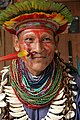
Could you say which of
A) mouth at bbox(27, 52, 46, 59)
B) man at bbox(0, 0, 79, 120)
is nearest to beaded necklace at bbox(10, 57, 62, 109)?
man at bbox(0, 0, 79, 120)

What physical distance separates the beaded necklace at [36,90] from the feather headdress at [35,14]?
165 mm

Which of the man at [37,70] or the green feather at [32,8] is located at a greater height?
the green feather at [32,8]

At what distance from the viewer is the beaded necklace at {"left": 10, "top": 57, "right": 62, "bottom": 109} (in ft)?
3.75

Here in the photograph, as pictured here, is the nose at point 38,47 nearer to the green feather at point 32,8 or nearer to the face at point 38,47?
the face at point 38,47

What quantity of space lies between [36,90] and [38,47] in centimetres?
16

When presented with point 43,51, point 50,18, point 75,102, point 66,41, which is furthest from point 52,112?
point 66,41

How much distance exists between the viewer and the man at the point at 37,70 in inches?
43.5

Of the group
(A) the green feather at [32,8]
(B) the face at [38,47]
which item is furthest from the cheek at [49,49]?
(A) the green feather at [32,8]

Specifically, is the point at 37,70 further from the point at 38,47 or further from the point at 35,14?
the point at 35,14

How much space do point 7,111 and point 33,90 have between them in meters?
0.12

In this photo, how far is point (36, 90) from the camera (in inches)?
45.3

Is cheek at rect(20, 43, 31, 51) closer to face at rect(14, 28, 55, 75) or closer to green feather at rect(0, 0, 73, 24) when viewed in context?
face at rect(14, 28, 55, 75)

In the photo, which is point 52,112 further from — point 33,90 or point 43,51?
point 43,51

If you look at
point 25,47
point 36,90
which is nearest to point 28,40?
point 25,47
